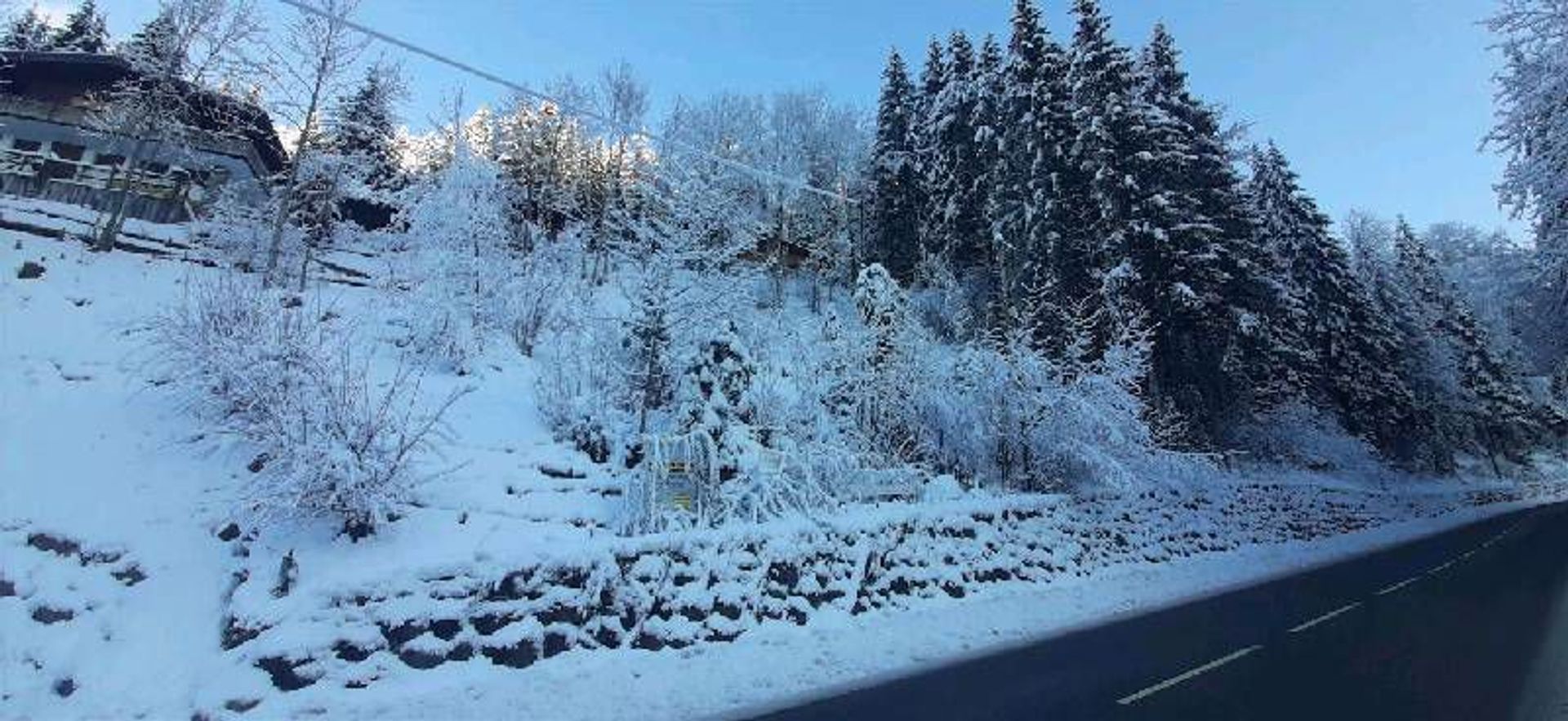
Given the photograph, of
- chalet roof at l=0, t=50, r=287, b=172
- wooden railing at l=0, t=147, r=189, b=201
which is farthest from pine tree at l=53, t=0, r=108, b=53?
wooden railing at l=0, t=147, r=189, b=201

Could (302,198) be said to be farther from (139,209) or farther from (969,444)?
(969,444)

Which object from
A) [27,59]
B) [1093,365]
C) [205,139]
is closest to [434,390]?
[1093,365]

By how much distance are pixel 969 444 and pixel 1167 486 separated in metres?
5.37

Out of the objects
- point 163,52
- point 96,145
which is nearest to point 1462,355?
point 163,52

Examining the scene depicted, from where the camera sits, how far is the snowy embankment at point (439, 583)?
582 cm

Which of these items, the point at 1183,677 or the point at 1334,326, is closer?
the point at 1183,677

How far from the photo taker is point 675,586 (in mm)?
8125

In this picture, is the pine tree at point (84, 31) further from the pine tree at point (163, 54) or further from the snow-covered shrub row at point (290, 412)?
the snow-covered shrub row at point (290, 412)

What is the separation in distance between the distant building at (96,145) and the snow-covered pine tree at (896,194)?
26.3 metres

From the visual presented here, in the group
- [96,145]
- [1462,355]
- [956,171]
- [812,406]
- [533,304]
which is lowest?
[812,406]

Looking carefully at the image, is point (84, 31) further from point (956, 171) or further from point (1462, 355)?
point (1462, 355)

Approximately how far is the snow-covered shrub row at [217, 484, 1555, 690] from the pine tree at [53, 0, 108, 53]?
170ft

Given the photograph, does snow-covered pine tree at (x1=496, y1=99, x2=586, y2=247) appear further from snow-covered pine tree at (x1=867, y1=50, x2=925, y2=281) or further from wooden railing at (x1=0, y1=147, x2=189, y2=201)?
wooden railing at (x1=0, y1=147, x2=189, y2=201)

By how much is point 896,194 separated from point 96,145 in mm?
32012
